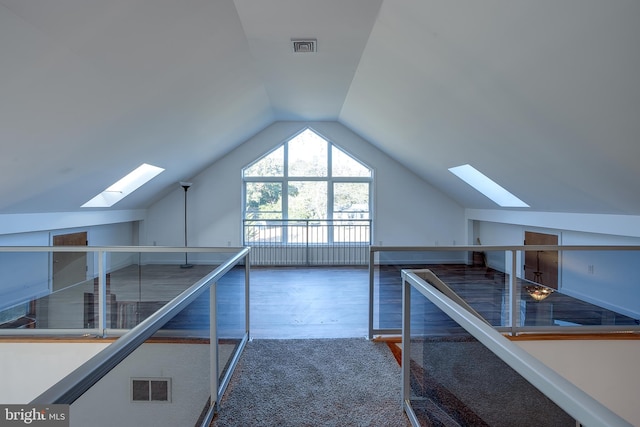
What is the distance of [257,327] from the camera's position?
358 centimetres

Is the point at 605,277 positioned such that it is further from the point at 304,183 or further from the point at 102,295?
the point at 304,183

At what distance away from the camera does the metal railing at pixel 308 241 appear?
727cm

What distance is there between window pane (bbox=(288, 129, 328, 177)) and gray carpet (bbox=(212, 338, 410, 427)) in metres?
4.90

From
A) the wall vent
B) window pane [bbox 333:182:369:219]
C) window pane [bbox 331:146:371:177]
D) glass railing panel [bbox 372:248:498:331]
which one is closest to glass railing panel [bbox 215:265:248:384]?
the wall vent

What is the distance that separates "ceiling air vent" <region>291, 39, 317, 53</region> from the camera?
11.6 feet

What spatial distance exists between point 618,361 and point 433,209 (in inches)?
179

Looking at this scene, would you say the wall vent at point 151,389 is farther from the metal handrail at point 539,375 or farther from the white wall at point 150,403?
the metal handrail at point 539,375

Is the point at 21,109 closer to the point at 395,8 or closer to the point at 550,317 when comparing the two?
the point at 395,8

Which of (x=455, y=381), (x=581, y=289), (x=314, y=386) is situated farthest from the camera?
(x=581, y=289)

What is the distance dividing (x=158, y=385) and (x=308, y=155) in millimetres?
6353

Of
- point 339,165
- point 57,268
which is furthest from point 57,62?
point 339,165

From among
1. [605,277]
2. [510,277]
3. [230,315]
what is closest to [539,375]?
[230,315]

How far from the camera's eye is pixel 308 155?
7441mm

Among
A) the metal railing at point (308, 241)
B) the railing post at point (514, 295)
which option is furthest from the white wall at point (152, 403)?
the metal railing at point (308, 241)
